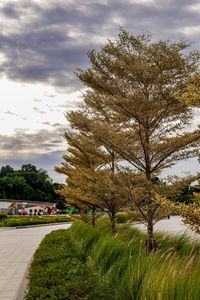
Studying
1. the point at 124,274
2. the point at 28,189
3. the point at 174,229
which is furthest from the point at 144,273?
the point at 28,189

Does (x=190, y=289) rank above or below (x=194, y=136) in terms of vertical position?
below

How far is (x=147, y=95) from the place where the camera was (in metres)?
10.4

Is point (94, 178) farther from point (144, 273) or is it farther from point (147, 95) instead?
point (144, 273)

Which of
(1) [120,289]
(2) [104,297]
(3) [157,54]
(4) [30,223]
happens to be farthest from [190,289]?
(4) [30,223]

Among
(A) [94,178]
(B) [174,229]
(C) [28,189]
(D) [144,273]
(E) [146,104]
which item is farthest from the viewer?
(C) [28,189]

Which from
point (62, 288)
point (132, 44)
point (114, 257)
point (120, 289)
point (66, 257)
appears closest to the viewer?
point (120, 289)

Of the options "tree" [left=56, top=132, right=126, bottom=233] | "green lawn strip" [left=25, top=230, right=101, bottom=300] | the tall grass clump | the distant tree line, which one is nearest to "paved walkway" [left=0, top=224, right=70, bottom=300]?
"green lawn strip" [left=25, top=230, right=101, bottom=300]

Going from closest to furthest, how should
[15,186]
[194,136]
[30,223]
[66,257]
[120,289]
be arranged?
[120,289] → [66,257] → [194,136] → [30,223] → [15,186]

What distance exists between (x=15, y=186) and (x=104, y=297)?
215 ft

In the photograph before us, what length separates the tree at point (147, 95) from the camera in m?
9.62

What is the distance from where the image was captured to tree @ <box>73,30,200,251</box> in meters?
9.62

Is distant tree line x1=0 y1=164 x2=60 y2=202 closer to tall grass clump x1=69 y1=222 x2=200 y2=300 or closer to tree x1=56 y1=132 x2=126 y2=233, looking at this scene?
tree x1=56 y1=132 x2=126 y2=233

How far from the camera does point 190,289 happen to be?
12.8ft

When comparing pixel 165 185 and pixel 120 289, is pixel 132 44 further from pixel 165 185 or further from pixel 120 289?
pixel 120 289
